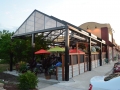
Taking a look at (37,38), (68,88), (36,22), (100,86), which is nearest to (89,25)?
(37,38)

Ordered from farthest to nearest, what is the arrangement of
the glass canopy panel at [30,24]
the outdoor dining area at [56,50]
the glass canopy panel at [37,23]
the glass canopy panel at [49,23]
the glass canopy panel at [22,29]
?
1. the glass canopy panel at [22,29]
2. the glass canopy panel at [30,24]
3. the glass canopy panel at [37,23]
4. the glass canopy panel at [49,23]
5. the outdoor dining area at [56,50]

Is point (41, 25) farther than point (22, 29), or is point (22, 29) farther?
point (22, 29)

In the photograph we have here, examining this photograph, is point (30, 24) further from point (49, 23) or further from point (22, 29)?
point (49, 23)

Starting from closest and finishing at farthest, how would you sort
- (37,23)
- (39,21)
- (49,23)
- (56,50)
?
(49,23)
(39,21)
(37,23)
(56,50)

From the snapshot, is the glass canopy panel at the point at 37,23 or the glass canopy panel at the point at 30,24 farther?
the glass canopy panel at the point at 30,24

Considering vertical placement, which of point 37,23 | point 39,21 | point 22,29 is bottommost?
point 22,29

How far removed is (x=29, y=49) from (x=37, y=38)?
1.73 m

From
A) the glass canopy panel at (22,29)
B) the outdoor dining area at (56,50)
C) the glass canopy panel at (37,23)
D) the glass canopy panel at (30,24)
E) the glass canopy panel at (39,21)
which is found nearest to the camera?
the outdoor dining area at (56,50)

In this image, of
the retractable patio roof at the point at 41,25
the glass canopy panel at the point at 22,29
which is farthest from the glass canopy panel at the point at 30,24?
the glass canopy panel at the point at 22,29

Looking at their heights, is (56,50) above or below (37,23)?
below

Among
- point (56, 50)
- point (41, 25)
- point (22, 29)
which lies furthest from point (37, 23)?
point (56, 50)

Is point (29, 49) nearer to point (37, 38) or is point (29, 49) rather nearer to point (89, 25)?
point (37, 38)

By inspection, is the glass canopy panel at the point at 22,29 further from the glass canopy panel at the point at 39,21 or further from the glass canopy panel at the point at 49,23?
the glass canopy panel at the point at 49,23

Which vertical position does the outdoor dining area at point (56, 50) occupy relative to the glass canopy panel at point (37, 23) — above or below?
below
